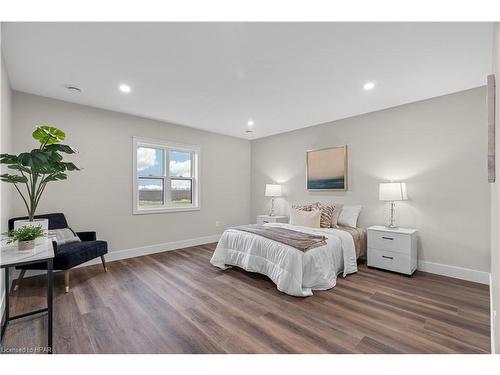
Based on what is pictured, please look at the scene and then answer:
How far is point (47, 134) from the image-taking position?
7.47ft

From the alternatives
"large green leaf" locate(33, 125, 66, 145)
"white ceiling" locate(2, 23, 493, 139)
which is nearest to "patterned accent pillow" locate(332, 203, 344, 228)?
"white ceiling" locate(2, 23, 493, 139)

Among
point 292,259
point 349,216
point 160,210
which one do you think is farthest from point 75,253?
point 349,216

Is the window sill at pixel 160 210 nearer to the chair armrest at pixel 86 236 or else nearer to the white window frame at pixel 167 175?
the white window frame at pixel 167 175

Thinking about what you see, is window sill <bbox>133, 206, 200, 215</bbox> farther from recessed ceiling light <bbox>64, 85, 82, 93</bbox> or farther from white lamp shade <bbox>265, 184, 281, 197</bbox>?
recessed ceiling light <bbox>64, 85, 82, 93</bbox>

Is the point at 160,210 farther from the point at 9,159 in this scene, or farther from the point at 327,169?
the point at 327,169

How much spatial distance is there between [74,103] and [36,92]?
43 centimetres

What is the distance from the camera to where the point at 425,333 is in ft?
6.00

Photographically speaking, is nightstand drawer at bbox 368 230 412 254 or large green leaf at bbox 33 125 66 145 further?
nightstand drawer at bbox 368 230 412 254

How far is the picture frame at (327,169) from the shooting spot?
4.12 m

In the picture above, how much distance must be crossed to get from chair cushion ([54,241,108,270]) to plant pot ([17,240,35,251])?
1.05 meters

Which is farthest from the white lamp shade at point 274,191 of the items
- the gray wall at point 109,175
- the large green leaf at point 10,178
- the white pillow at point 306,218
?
the large green leaf at point 10,178

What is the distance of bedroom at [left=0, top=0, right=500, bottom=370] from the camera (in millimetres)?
1818

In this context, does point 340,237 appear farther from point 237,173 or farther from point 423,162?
point 237,173

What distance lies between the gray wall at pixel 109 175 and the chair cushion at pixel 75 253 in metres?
0.69
